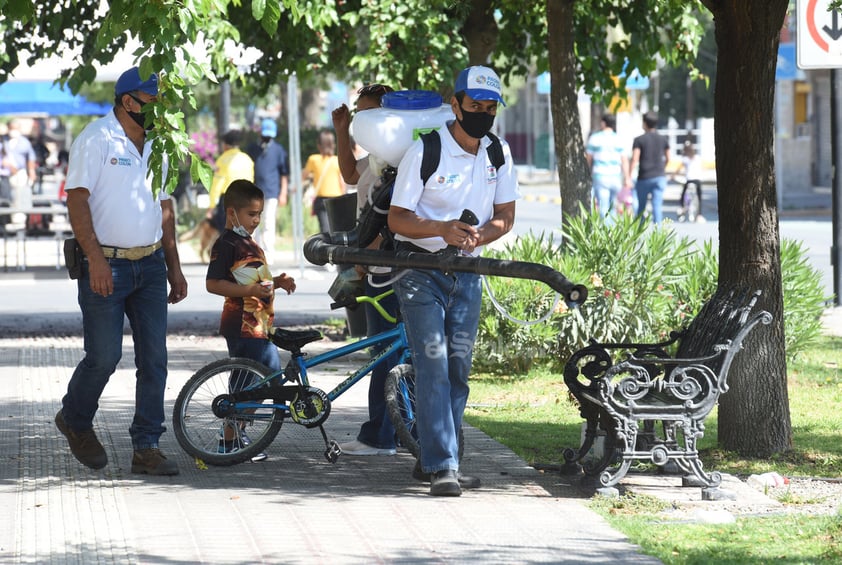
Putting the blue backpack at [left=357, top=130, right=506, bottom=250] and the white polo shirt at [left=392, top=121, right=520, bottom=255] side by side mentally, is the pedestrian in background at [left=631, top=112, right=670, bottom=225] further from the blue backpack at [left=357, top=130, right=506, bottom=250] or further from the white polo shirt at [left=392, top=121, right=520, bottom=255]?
the white polo shirt at [left=392, top=121, right=520, bottom=255]

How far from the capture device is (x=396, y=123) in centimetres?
664

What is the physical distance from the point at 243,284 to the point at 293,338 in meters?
0.39

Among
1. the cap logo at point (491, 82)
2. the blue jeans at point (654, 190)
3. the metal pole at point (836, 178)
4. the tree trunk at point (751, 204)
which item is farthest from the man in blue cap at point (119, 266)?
the blue jeans at point (654, 190)

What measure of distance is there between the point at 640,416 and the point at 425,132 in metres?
1.56

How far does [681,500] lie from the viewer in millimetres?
6473

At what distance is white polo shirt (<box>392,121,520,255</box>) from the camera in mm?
6309

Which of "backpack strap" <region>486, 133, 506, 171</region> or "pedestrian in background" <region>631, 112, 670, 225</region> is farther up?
"backpack strap" <region>486, 133, 506, 171</region>

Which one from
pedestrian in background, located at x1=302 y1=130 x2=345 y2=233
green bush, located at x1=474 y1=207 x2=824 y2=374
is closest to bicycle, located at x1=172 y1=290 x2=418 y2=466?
green bush, located at x1=474 y1=207 x2=824 y2=374

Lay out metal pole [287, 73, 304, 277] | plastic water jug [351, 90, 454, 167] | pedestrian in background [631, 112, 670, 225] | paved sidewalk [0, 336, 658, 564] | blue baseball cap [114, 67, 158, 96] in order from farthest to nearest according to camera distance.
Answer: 1. pedestrian in background [631, 112, 670, 225]
2. metal pole [287, 73, 304, 277]
3. blue baseball cap [114, 67, 158, 96]
4. plastic water jug [351, 90, 454, 167]
5. paved sidewalk [0, 336, 658, 564]

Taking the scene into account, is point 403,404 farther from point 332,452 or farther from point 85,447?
point 85,447

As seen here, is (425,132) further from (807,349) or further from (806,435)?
(807,349)

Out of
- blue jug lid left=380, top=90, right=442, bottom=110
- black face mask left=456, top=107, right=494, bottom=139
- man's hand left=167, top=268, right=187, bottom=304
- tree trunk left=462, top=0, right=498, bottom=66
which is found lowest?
man's hand left=167, top=268, right=187, bottom=304

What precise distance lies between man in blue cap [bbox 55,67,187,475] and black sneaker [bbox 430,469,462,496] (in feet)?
4.34

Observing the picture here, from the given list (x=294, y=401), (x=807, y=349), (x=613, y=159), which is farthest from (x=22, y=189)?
(x=294, y=401)
